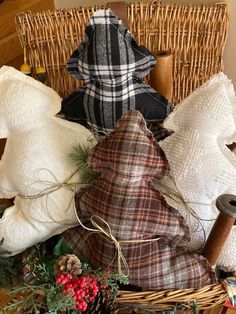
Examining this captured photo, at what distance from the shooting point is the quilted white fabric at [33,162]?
644 millimetres

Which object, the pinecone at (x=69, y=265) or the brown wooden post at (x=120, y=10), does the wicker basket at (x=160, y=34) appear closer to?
the brown wooden post at (x=120, y=10)

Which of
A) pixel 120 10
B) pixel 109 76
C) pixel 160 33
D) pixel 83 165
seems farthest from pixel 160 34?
pixel 83 165

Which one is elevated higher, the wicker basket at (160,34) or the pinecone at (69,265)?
the wicker basket at (160,34)

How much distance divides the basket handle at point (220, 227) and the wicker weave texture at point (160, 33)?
448 millimetres

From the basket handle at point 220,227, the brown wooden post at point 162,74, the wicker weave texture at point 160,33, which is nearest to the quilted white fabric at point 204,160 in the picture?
the basket handle at point 220,227

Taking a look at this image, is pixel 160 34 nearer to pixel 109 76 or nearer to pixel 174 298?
pixel 109 76

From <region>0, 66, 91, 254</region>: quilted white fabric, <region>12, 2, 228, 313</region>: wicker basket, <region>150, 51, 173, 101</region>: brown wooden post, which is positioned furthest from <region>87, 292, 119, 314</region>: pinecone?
<region>12, 2, 228, 313</region>: wicker basket

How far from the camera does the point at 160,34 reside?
898 millimetres

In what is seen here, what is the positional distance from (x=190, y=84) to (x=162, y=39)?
125 millimetres

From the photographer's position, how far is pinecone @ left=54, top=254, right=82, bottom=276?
0.58 meters

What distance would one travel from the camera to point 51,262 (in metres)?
0.65

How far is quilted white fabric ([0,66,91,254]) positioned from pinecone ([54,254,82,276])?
7 cm

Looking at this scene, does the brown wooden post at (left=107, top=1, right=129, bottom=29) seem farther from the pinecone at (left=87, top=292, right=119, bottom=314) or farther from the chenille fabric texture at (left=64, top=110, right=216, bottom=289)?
the pinecone at (left=87, top=292, right=119, bottom=314)

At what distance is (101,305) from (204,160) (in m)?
0.27
